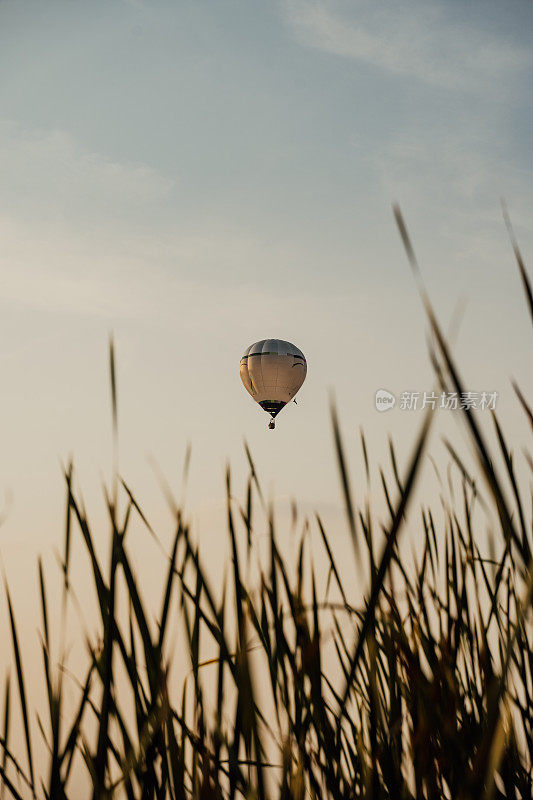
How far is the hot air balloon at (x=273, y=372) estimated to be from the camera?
29.2 m

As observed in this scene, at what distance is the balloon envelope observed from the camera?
29.2 metres

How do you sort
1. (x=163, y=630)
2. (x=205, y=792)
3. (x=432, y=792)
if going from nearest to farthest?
1. (x=163, y=630)
2. (x=205, y=792)
3. (x=432, y=792)

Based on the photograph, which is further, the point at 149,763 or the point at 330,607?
the point at 330,607

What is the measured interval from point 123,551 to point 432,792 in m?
0.60

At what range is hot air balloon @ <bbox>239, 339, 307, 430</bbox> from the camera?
29.2m

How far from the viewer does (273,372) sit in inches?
1153

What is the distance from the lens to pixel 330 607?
1397 mm

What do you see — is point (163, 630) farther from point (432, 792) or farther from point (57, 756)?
point (432, 792)

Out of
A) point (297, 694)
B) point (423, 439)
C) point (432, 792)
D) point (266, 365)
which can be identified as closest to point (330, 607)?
point (297, 694)

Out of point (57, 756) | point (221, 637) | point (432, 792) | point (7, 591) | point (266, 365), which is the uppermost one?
point (266, 365)

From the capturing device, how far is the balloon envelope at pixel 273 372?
29.2m

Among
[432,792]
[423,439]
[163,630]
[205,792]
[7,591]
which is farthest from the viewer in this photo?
[7,591]

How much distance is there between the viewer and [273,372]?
29.3 meters

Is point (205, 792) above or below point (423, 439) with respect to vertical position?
below
